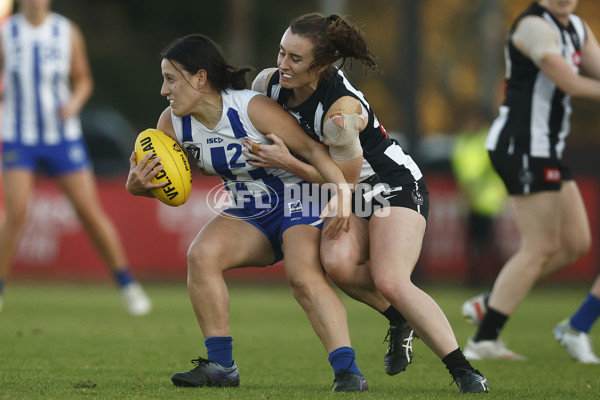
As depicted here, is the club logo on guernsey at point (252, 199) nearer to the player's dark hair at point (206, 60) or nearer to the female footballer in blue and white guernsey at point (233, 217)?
the female footballer in blue and white guernsey at point (233, 217)

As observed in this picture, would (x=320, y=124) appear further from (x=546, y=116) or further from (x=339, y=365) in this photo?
(x=546, y=116)

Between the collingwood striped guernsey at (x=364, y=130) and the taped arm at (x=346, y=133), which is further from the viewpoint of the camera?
the collingwood striped guernsey at (x=364, y=130)

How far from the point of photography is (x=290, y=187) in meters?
5.41

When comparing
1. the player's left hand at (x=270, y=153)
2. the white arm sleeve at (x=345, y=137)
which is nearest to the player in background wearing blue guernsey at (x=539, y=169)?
the white arm sleeve at (x=345, y=137)

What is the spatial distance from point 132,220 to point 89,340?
6657 mm

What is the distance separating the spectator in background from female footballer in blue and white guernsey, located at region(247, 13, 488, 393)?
7744mm

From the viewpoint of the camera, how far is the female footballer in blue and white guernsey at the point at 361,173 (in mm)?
4910

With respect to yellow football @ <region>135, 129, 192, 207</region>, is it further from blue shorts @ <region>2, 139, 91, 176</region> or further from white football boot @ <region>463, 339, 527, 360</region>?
blue shorts @ <region>2, 139, 91, 176</region>

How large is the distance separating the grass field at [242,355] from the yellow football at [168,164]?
951 millimetres

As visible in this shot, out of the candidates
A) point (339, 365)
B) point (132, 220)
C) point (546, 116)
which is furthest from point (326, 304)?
point (132, 220)

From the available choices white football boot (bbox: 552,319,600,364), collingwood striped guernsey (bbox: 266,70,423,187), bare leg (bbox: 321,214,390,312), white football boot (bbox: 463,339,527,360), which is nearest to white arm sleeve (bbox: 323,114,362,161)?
collingwood striped guernsey (bbox: 266,70,423,187)

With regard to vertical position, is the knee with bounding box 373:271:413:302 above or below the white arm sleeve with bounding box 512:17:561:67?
below

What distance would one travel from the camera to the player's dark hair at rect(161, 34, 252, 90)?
522 centimetres

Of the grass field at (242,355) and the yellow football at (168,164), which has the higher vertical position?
the yellow football at (168,164)
